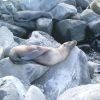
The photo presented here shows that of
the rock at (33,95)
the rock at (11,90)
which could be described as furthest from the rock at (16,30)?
the rock at (33,95)

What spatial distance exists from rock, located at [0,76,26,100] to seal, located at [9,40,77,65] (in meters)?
1.21

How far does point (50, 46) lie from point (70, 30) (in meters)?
3.99

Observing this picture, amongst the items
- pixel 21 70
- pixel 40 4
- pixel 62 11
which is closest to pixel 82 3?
pixel 62 11

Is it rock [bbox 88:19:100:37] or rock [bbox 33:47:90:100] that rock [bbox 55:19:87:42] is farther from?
rock [bbox 33:47:90:100]

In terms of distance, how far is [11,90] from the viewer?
500 cm

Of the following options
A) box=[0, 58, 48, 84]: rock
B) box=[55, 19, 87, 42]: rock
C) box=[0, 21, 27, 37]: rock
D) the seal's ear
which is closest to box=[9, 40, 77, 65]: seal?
the seal's ear

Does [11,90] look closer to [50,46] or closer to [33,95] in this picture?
[33,95]

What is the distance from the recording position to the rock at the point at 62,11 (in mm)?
12570

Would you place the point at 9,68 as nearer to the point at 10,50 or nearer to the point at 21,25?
the point at 10,50

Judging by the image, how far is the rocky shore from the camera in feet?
16.7

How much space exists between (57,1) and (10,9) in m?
1.93

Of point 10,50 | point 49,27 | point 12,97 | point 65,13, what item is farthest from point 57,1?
point 12,97

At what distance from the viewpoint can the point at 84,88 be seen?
15.3 feet

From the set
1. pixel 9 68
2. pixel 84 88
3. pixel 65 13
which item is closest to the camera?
pixel 84 88
